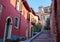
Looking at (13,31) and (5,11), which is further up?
(5,11)

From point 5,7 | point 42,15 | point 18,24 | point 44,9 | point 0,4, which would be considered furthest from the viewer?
point 44,9

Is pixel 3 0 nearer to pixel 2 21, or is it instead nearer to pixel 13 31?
pixel 2 21

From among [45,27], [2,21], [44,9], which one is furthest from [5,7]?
[44,9]

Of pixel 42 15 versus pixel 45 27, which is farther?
pixel 42 15

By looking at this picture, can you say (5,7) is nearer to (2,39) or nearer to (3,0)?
(3,0)

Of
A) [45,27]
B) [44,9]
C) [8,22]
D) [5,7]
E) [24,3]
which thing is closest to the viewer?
[5,7]

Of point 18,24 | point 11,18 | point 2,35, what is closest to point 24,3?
point 18,24

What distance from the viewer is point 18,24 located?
668 inches

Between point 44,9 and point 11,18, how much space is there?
35371mm

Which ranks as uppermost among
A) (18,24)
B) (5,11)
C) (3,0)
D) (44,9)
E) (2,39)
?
(44,9)

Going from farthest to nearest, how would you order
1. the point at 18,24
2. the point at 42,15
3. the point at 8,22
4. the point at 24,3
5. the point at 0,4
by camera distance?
1. the point at 42,15
2. the point at 24,3
3. the point at 18,24
4. the point at 8,22
5. the point at 0,4

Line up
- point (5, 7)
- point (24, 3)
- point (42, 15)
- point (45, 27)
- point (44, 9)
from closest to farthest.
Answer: point (5, 7)
point (24, 3)
point (45, 27)
point (42, 15)
point (44, 9)

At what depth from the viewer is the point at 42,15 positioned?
1767 inches

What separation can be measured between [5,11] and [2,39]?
3.05m
